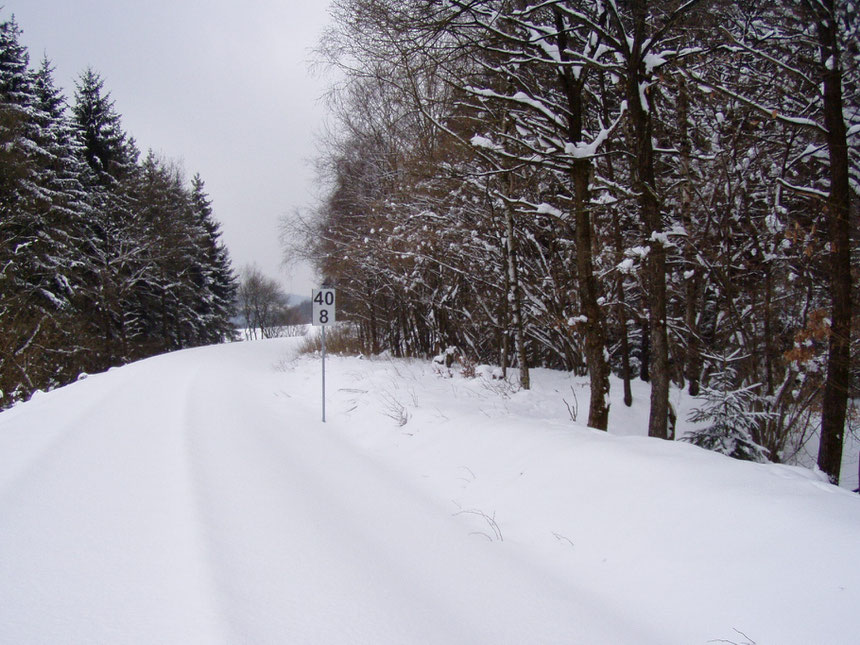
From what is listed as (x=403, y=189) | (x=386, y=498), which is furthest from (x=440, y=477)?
(x=403, y=189)

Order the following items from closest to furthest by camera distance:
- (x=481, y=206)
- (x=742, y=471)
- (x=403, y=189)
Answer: (x=742, y=471) → (x=481, y=206) → (x=403, y=189)

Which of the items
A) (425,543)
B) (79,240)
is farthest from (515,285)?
(79,240)

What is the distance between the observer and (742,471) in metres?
3.90

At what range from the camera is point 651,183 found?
637 centimetres

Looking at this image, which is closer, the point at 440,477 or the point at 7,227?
the point at 440,477

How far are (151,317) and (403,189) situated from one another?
24.6 meters

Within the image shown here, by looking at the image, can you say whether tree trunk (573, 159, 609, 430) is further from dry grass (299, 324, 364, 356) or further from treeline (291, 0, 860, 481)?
dry grass (299, 324, 364, 356)

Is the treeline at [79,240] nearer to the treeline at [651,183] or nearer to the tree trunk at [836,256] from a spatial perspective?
the treeline at [651,183]

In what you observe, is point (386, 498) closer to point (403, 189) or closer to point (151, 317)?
point (403, 189)

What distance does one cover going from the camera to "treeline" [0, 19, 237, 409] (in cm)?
1606

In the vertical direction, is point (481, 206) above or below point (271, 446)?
above

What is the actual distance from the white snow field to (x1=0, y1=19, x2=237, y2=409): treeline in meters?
12.0

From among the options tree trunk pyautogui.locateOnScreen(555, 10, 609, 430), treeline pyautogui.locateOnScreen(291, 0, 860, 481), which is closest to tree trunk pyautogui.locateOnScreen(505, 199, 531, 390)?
treeline pyautogui.locateOnScreen(291, 0, 860, 481)

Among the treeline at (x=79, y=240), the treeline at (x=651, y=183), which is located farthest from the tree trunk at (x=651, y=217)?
the treeline at (x=79, y=240)
